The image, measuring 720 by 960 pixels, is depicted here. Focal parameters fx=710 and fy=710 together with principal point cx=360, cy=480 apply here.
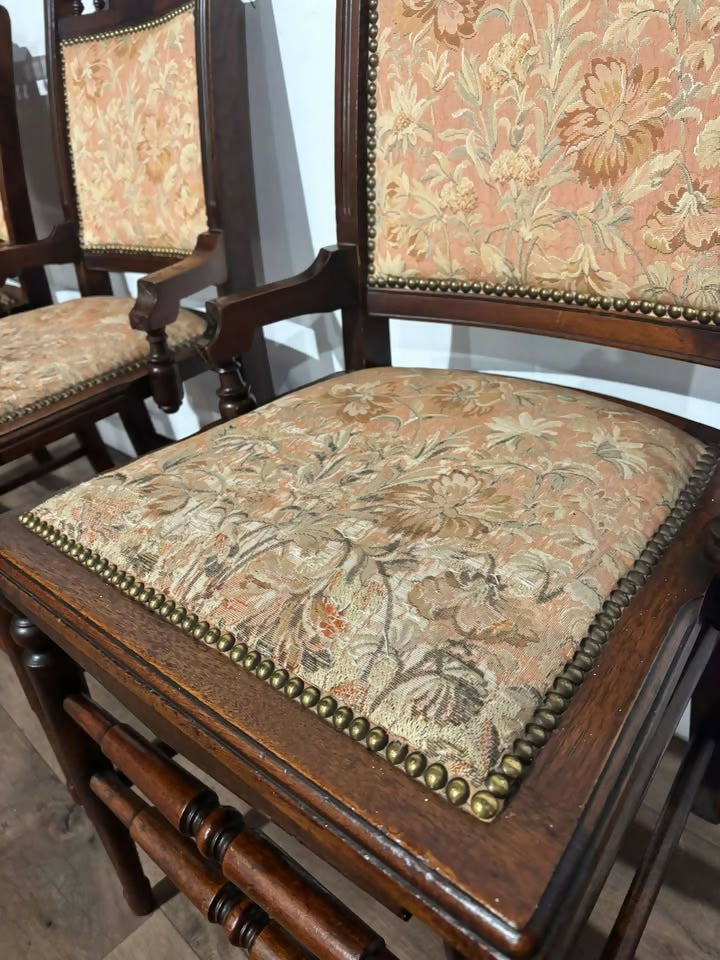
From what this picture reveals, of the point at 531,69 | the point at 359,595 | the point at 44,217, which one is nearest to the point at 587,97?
the point at 531,69

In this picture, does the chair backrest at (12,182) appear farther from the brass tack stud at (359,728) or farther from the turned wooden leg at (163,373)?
the brass tack stud at (359,728)

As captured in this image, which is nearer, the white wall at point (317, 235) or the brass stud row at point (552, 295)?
the brass stud row at point (552, 295)

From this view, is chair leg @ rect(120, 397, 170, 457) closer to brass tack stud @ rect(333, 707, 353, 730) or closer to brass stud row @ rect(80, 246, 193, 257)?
brass stud row @ rect(80, 246, 193, 257)

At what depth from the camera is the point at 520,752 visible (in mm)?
389

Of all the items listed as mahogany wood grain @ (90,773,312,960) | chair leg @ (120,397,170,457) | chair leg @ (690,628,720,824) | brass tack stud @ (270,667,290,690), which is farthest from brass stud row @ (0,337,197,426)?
chair leg @ (690,628,720,824)

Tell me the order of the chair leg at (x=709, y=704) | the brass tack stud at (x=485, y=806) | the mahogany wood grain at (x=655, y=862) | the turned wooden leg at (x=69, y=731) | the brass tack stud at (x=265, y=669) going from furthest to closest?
the chair leg at (x=709, y=704) < the turned wooden leg at (x=69, y=731) < the mahogany wood grain at (x=655, y=862) < the brass tack stud at (x=265, y=669) < the brass tack stud at (x=485, y=806)

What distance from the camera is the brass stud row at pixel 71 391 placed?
88 centimetres

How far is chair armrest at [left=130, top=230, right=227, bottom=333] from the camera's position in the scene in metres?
0.82

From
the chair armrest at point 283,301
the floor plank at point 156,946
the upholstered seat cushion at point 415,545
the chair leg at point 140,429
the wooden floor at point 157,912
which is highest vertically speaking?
the chair armrest at point 283,301

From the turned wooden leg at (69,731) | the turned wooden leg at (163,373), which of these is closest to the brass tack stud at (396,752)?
the turned wooden leg at (69,731)

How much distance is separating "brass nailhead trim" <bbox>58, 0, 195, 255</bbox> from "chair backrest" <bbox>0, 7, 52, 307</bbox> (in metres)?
0.13

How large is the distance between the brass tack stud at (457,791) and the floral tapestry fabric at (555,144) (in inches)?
18.2

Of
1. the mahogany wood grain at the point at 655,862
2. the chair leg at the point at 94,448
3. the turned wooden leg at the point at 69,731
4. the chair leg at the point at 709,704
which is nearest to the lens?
the mahogany wood grain at the point at 655,862

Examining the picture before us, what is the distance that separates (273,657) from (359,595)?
69 millimetres
